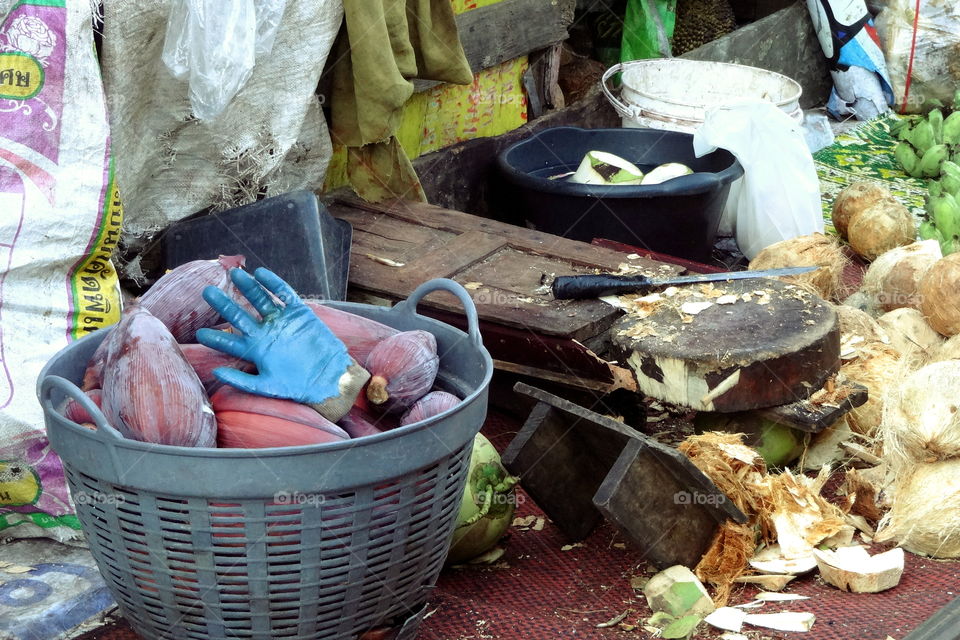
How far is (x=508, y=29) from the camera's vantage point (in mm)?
4289

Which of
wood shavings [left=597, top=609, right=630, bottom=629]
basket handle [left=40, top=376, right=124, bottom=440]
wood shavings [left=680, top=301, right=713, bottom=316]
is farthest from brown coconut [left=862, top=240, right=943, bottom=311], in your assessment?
basket handle [left=40, top=376, right=124, bottom=440]

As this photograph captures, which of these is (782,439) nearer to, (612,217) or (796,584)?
(796,584)

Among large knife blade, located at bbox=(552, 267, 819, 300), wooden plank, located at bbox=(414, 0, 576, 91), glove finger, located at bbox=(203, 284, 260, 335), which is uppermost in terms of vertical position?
wooden plank, located at bbox=(414, 0, 576, 91)

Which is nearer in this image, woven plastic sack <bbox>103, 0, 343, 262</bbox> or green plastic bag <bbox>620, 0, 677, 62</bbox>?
woven plastic sack <bbox>103, 0, 343, 262</bbox>

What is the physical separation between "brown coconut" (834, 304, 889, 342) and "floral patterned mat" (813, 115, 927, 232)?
1.62 m

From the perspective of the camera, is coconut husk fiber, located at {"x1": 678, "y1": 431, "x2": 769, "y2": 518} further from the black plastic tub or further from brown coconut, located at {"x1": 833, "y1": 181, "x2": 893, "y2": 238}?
brown coconut, located at {"x1": 833, "y1": 181, "x2": 893, "y2": 238}

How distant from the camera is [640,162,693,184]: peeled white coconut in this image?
12.6 feet

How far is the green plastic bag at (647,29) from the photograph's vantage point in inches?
203

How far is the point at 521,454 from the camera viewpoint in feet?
7.63

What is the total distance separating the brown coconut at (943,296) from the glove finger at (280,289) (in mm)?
2200

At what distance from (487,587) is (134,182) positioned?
1437mm

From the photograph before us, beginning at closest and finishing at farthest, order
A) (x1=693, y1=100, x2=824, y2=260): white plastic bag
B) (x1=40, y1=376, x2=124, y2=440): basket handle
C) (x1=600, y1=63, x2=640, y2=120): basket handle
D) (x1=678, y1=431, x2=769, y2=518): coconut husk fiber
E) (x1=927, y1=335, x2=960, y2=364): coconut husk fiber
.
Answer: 1. (x1=40, y1=376, x2=124, y2=440): basket handle
2. (x1=678, y1=431, x2=769, y2=518): coconut husk fiber
3. (x1=927, y1=335, x2=960, y2=364): coconut husk fiber
4. (x1=693, y1=100, x2=824, y2=260): white plastic bag
5. (x1=600, y1=63, x2=640, y2=120): basket handle

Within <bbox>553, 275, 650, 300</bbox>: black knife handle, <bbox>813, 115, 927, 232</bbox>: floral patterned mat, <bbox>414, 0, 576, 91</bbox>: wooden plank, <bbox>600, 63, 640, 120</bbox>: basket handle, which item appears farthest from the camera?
<bbox>813, 115, 927, 232</bbox>: floral patterned mat

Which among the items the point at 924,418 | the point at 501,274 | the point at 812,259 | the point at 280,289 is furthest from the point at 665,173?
the point at 280,289
